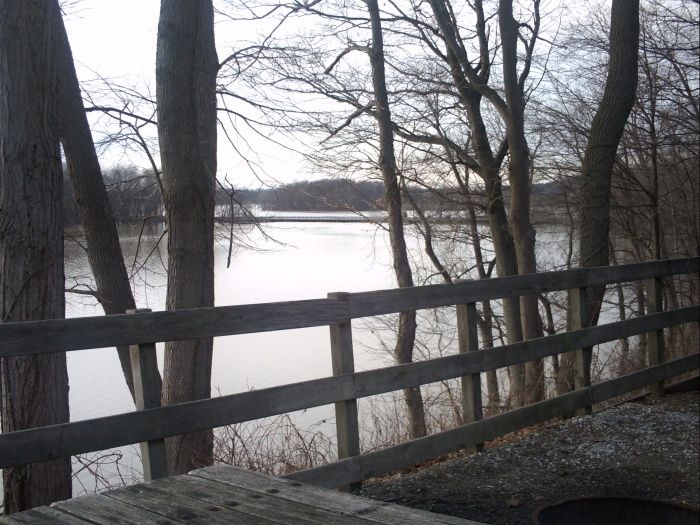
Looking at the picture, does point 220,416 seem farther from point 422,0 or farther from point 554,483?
point 422,0

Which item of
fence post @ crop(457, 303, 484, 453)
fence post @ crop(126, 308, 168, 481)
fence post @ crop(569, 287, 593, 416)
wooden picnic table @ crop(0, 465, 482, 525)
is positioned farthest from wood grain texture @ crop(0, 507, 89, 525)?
fence post @ crop(569, 287, 593, 416)

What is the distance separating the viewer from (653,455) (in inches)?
225

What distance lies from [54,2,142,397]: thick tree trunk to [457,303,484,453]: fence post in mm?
4374

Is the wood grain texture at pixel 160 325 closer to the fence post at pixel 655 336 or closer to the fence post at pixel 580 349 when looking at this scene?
the fence post at pixel 580 349

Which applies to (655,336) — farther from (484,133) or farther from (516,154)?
(484,133)

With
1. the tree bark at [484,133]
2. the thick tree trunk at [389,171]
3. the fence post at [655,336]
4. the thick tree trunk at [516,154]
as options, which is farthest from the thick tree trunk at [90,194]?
the tree bark at [484,133]

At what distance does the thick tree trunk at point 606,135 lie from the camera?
945 cm

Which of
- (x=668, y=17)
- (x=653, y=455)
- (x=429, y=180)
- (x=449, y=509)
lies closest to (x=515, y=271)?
(x=429, y=180)

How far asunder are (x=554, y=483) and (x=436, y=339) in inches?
579

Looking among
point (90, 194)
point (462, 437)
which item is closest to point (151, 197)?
point (90, 194)

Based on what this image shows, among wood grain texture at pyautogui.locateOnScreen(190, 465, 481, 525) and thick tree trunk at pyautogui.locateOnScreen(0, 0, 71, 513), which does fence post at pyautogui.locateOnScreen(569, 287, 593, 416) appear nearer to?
thick tree trunk at pyautogui.locateOnScreen(0, 0, 71, 513)

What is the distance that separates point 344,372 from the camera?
4.71m

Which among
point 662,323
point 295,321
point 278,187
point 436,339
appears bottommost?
point 436,339

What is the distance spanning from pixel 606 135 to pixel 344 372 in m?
6.27
